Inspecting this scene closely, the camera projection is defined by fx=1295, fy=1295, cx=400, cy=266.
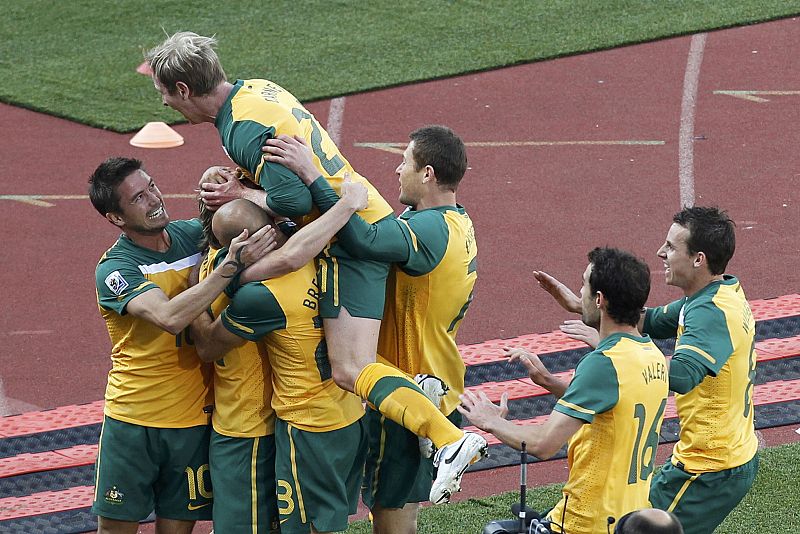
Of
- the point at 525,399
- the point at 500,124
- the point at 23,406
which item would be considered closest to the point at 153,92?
the point at 500,124

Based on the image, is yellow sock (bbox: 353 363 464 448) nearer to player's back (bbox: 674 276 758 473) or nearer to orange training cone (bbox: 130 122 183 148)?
player's back (bbox: 674 276 758 473)

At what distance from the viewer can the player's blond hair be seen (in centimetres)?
524

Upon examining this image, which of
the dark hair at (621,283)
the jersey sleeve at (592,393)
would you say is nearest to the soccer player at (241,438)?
the jersey sleeve at (592,393)

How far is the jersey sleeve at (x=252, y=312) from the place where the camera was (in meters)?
5.14

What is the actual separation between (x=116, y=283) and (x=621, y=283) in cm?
206

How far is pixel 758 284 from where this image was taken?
909cm

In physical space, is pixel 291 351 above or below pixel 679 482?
above

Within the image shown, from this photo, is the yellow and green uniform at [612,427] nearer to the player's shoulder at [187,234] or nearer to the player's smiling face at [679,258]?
the player's smiling face at [679,258]

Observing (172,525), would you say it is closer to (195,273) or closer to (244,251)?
(195,273)

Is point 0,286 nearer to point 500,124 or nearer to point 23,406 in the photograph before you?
point 23,406

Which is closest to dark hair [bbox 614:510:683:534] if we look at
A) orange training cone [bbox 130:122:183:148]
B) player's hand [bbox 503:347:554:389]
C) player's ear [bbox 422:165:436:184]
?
player's hand [bbox 503:347:554:389]

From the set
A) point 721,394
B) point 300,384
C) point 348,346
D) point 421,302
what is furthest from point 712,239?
point 300,384

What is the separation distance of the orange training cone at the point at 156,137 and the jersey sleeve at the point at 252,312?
23.9 feet

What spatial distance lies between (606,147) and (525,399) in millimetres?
4791
